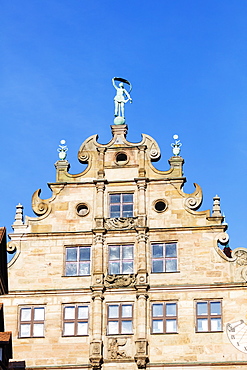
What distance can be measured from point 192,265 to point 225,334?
2.88 m

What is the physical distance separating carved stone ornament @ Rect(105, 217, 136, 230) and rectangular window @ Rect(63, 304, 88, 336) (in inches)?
128

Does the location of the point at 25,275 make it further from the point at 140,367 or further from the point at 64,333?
the point at 140,367

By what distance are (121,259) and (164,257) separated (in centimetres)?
162

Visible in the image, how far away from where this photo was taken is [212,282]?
37.5m

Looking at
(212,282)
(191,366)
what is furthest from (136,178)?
(191,366)

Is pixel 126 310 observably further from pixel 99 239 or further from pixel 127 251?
pixel 99 239

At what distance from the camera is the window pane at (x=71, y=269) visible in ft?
126

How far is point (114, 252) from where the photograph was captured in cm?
3853

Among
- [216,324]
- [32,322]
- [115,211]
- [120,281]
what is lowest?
[216,324]

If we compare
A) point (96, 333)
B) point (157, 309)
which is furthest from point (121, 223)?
point (96, 333)

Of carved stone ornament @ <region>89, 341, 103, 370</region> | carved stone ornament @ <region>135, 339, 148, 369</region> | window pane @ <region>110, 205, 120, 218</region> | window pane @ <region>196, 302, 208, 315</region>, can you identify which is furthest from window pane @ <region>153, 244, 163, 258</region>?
carved stone ornament @ <region>89, 341, 103, 370</region>

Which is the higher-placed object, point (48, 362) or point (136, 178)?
point (136, 178)

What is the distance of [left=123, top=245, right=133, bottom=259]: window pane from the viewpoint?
38.4 meters

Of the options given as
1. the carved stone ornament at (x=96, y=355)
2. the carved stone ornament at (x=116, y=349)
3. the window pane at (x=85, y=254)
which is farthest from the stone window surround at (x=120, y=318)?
the window pane at (x=85, y=254)
